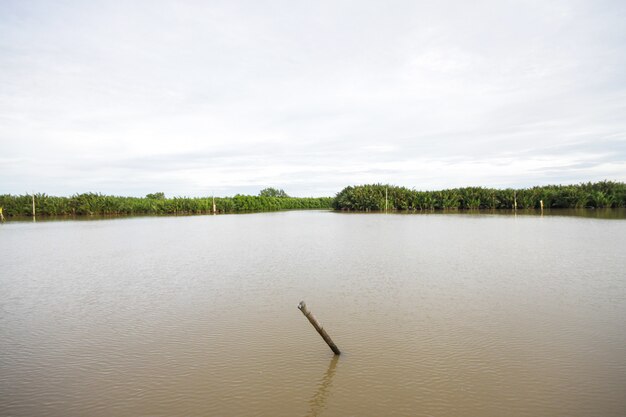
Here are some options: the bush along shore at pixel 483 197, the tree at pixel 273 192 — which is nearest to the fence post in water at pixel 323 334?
the bush along shore at pixel 483 197

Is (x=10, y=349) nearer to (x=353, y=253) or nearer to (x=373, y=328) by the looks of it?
(x=373, y=328)

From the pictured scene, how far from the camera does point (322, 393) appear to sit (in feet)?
14.0

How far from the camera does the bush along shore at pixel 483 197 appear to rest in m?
44.9

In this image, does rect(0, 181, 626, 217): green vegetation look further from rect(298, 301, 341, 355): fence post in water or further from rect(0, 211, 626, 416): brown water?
rect(298, 301, 341, 355): fence post in water

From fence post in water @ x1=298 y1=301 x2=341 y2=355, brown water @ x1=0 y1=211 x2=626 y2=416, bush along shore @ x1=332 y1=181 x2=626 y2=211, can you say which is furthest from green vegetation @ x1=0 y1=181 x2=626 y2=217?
fence post in water @ x1=298 y1=301 x2=341 y2=355

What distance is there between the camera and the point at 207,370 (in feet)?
15.9

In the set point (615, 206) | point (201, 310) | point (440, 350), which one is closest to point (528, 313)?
point (440, 350)

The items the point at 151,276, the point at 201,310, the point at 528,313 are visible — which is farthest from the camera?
the point at 151,276

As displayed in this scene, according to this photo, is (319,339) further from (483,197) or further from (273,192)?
(273,192)

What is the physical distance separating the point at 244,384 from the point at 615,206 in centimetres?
5484

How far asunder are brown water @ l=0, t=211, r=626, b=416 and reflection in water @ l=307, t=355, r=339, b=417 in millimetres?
22

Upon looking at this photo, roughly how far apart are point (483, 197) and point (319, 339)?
164 feet

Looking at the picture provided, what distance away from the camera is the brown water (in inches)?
163

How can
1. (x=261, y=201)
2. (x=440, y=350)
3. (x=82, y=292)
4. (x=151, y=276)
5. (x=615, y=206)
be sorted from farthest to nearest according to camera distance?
1. (x=261, y=201)
2. (x=615, y=206)
3. (x=151, y=276)
4. (x=82, y=292)
5. (x=440, y=350)
